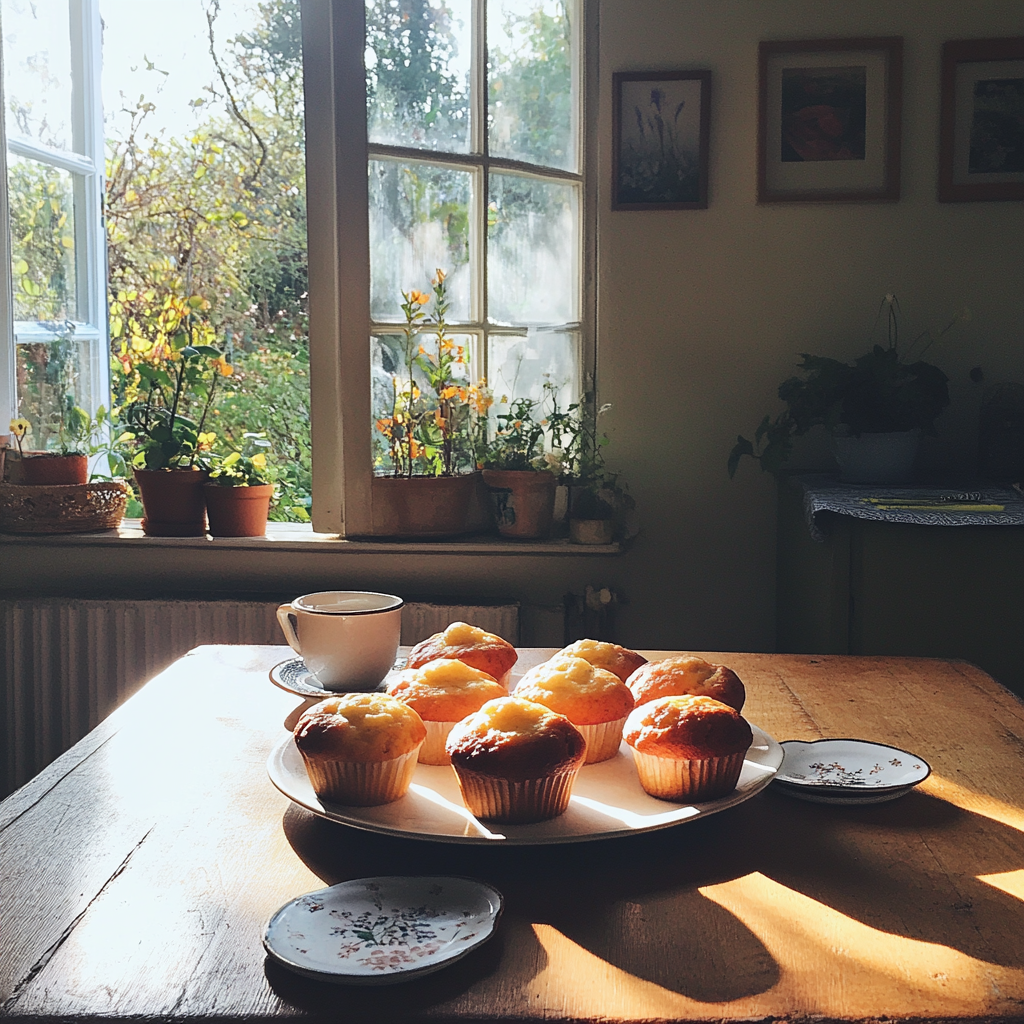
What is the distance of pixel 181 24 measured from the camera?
391cm

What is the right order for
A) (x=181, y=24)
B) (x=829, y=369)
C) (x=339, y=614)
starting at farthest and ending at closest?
1. (x=181, y=24)
2. (x=829, y=369)
3. (x=339, y=614)

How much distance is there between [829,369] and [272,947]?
1.84 m

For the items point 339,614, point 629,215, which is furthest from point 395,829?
point 629,215

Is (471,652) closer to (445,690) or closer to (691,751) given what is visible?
(445,690)

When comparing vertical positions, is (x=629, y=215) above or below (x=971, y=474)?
above

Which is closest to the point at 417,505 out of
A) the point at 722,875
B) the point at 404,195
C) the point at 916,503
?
the point at 404,195

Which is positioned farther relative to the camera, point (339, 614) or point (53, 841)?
point (339, 614)

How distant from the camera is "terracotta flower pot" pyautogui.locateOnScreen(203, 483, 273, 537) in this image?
2514 millimetres

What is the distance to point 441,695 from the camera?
99cm

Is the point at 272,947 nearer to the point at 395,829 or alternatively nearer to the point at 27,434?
the point at 395,829

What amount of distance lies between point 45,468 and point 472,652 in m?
1.77

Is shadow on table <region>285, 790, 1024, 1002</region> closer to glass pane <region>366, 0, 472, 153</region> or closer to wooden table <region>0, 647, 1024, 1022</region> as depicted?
wooden table <region>0, 647, 1024, 1022</region>

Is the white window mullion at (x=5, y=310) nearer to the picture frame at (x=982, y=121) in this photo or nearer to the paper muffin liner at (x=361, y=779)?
the paper muffin liner at (x=361, y=779)

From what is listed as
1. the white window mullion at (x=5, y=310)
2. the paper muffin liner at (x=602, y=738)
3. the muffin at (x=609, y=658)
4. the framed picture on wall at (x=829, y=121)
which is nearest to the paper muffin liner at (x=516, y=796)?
the paper muffin liner at (x=602, y=738)
